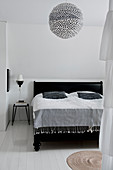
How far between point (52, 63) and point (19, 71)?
2.99 ft

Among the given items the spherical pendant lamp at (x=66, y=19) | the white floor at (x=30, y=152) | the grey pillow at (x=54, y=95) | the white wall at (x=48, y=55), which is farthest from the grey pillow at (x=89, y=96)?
the spherical pendant lamp at (x=66, y=19)

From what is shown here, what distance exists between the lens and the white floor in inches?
126

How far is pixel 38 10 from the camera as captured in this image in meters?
4.66

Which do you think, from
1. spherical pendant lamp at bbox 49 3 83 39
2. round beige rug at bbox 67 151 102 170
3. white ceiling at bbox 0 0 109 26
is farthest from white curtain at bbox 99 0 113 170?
white ceiling at bbox 0 0 109 26

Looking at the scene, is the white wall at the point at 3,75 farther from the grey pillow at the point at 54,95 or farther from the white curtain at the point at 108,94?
the white curtain at the point at 108,94

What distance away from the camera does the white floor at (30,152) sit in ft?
10.5

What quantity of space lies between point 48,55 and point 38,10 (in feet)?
5.15

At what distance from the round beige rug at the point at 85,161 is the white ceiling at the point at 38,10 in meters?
2.72

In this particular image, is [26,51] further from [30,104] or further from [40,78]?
[30,104]

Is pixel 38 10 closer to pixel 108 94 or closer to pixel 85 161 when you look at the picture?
pixel 85 161

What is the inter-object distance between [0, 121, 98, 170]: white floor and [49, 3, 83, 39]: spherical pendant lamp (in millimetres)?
1898

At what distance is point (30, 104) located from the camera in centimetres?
599

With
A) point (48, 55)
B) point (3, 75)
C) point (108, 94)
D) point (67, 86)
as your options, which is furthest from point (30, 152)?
point (48, 55)

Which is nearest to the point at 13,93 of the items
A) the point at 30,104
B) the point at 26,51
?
the point at 30,104
